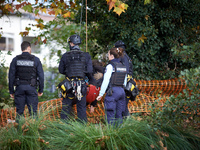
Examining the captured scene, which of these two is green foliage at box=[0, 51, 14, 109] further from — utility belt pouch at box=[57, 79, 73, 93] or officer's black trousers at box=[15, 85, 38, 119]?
utility belt pouch at box=[57, 79, 73, 93]

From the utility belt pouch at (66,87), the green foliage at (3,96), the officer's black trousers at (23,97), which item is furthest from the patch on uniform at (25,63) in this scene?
the green foliage at (3,96)

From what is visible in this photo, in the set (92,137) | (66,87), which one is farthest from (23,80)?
(92,137)

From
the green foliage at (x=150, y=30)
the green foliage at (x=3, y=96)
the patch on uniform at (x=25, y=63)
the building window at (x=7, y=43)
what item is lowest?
the green foliage at (x=3, y=96)

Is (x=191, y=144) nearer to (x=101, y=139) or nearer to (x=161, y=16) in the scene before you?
(x=101, y=139)

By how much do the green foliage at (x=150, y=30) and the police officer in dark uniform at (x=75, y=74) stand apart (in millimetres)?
3330

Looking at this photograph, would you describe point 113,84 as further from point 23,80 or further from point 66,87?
point 23,80

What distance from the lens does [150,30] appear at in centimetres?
937

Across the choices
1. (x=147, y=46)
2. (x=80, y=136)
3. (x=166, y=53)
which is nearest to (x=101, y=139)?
(x=80, y=136)

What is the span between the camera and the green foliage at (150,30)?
943 centimetres

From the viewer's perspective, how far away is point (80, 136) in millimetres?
3875

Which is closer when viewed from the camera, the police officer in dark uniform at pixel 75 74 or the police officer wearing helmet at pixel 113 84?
the police officer wearing helmet at pixel 113 84

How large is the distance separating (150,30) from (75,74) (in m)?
4.12

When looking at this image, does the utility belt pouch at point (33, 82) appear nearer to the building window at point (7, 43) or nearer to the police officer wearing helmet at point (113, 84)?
the police officer wearing helmet at point (113, 84)

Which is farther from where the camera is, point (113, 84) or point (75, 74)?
point (75, 74)
